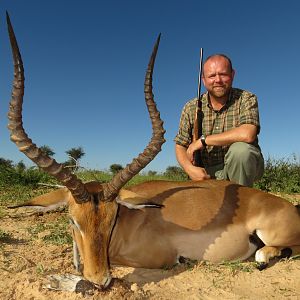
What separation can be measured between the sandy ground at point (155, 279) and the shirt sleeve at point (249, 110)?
2391 mm

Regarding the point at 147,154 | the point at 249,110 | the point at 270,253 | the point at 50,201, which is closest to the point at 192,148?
the point at 249,110

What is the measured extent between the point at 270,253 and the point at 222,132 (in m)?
2.63

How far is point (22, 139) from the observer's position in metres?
3.59

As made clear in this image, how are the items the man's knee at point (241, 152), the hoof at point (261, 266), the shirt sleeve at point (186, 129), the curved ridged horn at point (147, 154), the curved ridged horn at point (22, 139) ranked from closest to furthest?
the curved ridged horn at point (22, 139) < the curved ridged horn at point (147, 154) < the hoof at point (261, 266) < the man's knee at point (241, 152) < the shirt sleeve at point (186, 129)

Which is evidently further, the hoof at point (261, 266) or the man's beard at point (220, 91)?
the man's beard at point (220, 91)

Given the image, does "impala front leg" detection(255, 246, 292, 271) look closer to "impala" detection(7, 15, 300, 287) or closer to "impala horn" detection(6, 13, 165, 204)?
"impala" detection(7, 15, 300, 287)

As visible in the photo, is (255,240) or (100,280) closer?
(100,280)

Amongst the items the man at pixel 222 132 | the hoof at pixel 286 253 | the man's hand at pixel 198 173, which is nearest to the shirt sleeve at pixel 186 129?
the man at pixel 222 132

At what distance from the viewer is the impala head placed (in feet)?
11.4

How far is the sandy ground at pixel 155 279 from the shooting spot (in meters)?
3.67

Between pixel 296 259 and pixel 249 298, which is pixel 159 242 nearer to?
pixel 249 298

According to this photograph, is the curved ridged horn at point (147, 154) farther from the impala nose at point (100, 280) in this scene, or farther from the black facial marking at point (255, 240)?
the black facial marking at point (255, 240)

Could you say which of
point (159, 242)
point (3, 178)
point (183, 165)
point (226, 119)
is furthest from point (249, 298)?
point (3, 178)

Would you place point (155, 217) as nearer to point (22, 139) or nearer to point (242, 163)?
point (22, 139)
